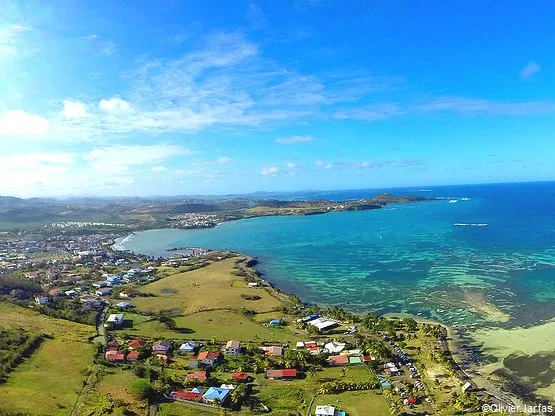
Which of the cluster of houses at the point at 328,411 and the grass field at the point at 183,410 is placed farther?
the grass field at the point at 183,410

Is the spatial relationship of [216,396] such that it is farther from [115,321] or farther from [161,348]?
[115,321]

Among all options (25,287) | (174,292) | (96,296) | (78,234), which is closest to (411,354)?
(174,292)

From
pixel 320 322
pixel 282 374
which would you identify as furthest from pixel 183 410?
pixel 320 322

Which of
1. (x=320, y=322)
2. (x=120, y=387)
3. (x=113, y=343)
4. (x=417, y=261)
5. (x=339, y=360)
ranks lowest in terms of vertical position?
(x=339, y=360)

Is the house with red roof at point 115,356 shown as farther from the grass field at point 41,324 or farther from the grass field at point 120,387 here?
the grass field at point 41,324

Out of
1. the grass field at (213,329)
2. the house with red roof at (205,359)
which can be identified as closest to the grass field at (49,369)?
the grass field at (213,329)

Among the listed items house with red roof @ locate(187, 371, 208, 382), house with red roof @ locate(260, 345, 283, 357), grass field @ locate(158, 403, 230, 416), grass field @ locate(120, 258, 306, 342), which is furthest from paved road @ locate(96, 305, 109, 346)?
house with red roof @ locate(260, 345, 283, 357)

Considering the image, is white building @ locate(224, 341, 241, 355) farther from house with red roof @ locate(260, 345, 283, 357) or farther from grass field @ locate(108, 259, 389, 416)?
grass field @ locate(108, 259, 389, 416)
